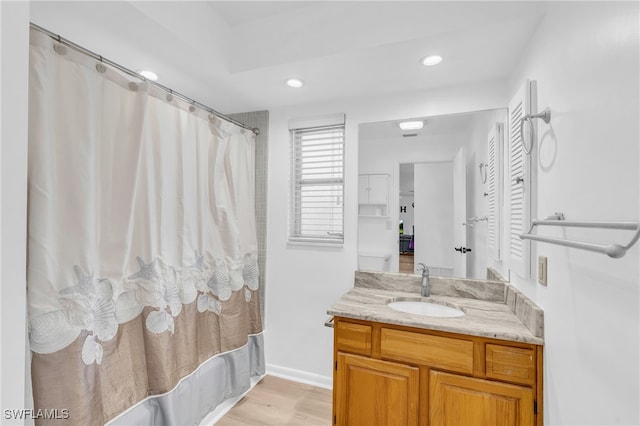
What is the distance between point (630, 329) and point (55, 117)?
1.94 meters

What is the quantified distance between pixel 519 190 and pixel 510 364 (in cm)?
82

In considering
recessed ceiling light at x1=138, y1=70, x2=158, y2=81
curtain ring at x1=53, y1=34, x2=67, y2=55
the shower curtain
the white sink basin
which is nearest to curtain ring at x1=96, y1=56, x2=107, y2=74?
the shower curtain

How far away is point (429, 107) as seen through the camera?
2.00 metres

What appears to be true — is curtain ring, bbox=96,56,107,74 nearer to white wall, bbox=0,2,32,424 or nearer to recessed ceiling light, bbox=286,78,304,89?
white wall, bbox=0,2,32,424

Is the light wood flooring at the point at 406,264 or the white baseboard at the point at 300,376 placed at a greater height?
the light wood flooring at the point at 406,264

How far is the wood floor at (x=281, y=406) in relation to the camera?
6.19 ft

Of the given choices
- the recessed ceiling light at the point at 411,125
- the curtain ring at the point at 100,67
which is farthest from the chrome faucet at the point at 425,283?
the curtain ring at the point at 100,67

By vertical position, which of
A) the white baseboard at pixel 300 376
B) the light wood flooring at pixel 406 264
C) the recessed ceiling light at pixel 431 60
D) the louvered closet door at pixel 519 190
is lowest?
the white baseboard at pixel 300 376

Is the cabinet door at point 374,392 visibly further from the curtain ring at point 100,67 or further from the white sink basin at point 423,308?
the curtain ring at point 100,67

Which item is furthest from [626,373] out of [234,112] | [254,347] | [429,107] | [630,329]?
[234,112]

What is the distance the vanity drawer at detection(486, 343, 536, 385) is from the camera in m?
1.27

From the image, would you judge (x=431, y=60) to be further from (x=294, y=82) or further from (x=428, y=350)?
(x=428, y=350)

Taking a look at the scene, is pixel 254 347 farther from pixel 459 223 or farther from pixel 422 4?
pixel 422 4

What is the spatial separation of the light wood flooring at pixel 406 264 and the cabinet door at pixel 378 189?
1.36 feet
